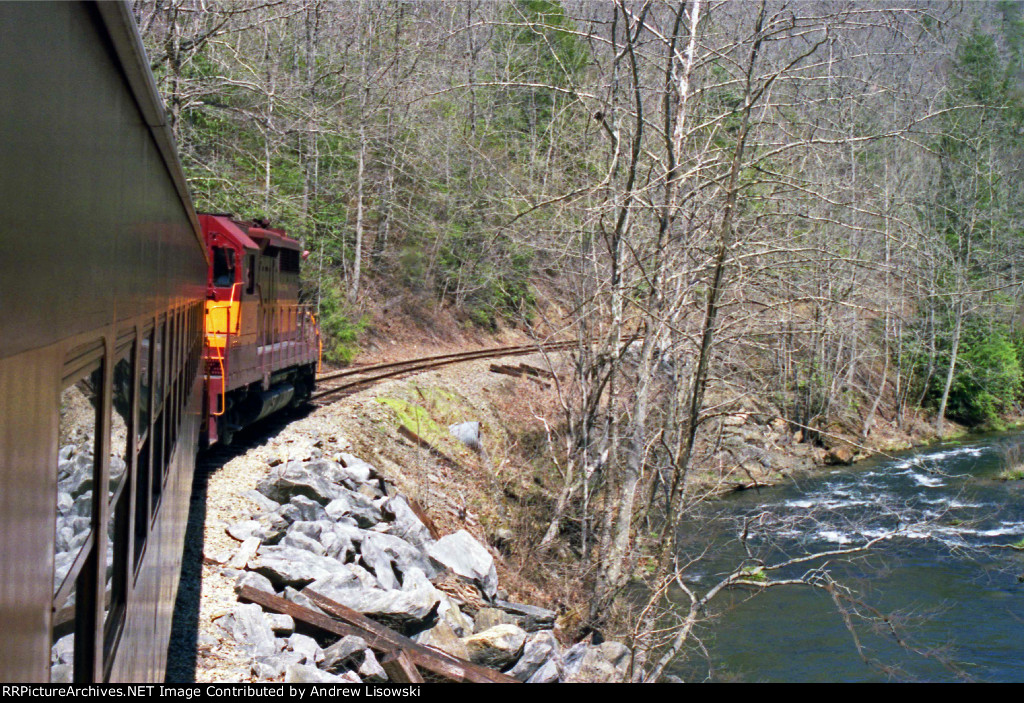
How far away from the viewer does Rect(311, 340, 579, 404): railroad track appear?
17.8 meters

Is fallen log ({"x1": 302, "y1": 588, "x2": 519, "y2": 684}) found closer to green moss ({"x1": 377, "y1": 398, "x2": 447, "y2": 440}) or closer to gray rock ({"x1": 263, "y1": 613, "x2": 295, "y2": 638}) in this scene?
gray rock ({"x1": 263, "y1": 613, "x2": 295, "y2": 638})

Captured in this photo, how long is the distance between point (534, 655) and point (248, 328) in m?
5.99

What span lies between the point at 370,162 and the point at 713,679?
75.0 ft

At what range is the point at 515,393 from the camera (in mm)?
22938

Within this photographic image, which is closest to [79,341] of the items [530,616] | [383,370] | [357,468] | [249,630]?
[249,630]

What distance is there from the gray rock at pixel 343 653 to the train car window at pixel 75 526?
5.56m

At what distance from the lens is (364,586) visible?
27.3 feet

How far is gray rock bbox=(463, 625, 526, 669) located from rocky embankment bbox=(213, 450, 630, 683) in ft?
0.03

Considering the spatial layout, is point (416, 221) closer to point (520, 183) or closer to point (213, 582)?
point (520, 183)

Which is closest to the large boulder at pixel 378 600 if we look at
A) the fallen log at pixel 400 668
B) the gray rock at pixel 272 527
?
the fallen log at pixel 400 668

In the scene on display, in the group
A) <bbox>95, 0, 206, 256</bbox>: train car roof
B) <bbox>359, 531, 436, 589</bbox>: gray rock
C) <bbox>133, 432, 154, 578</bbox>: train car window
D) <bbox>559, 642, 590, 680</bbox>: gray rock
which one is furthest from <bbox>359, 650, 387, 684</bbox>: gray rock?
<bbox>95, 0, 206, 256</bbox>: train car roof

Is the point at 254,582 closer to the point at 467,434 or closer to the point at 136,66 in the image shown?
the point at 136,66

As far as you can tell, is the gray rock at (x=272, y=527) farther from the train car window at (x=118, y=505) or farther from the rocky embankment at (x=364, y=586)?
the train car window at (x=118, y=505)

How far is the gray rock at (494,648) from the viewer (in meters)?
8.66
